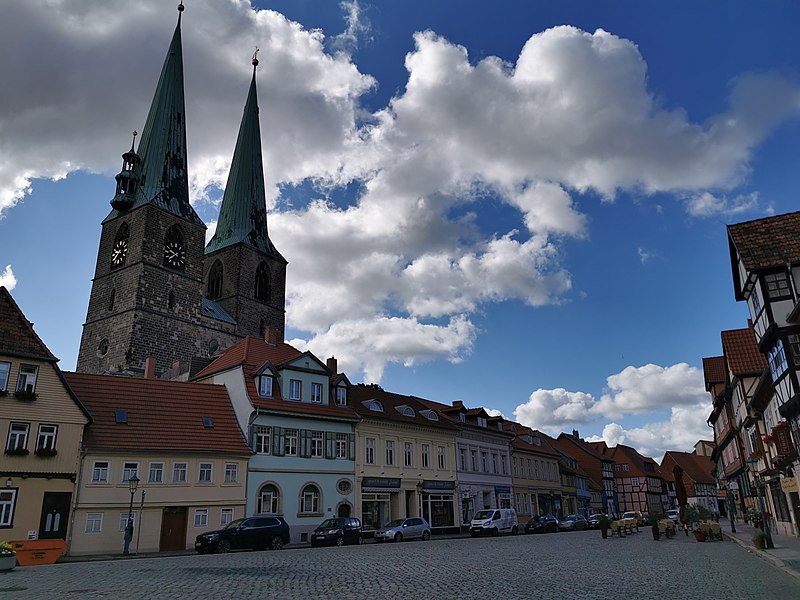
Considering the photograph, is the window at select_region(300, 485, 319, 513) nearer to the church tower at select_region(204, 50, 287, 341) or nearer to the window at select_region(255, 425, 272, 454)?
the window at select_region(255, 425, 272, 454)

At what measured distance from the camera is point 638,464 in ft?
309

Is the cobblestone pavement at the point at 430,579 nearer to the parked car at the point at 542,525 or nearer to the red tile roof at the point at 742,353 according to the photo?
the red tile roof at the point at 742,353

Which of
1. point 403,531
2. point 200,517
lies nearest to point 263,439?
point 200,517

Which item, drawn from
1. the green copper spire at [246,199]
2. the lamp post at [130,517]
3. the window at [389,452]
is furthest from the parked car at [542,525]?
the green copper spire at [246,199]

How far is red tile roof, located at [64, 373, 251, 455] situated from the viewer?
3175 centimetres

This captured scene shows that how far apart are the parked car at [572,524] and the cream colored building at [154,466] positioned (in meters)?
Answer: 28.9

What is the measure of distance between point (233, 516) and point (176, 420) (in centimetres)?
583

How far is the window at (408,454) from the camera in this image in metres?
44.6

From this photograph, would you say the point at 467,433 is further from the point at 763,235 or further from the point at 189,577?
the point at 189,577

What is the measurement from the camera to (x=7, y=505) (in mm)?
27281

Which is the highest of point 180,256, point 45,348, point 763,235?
point 180,256

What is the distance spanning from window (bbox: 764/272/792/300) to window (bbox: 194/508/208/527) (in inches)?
1099

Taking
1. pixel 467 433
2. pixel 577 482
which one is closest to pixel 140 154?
pixel 467 433

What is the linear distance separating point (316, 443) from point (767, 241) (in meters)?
26.1
